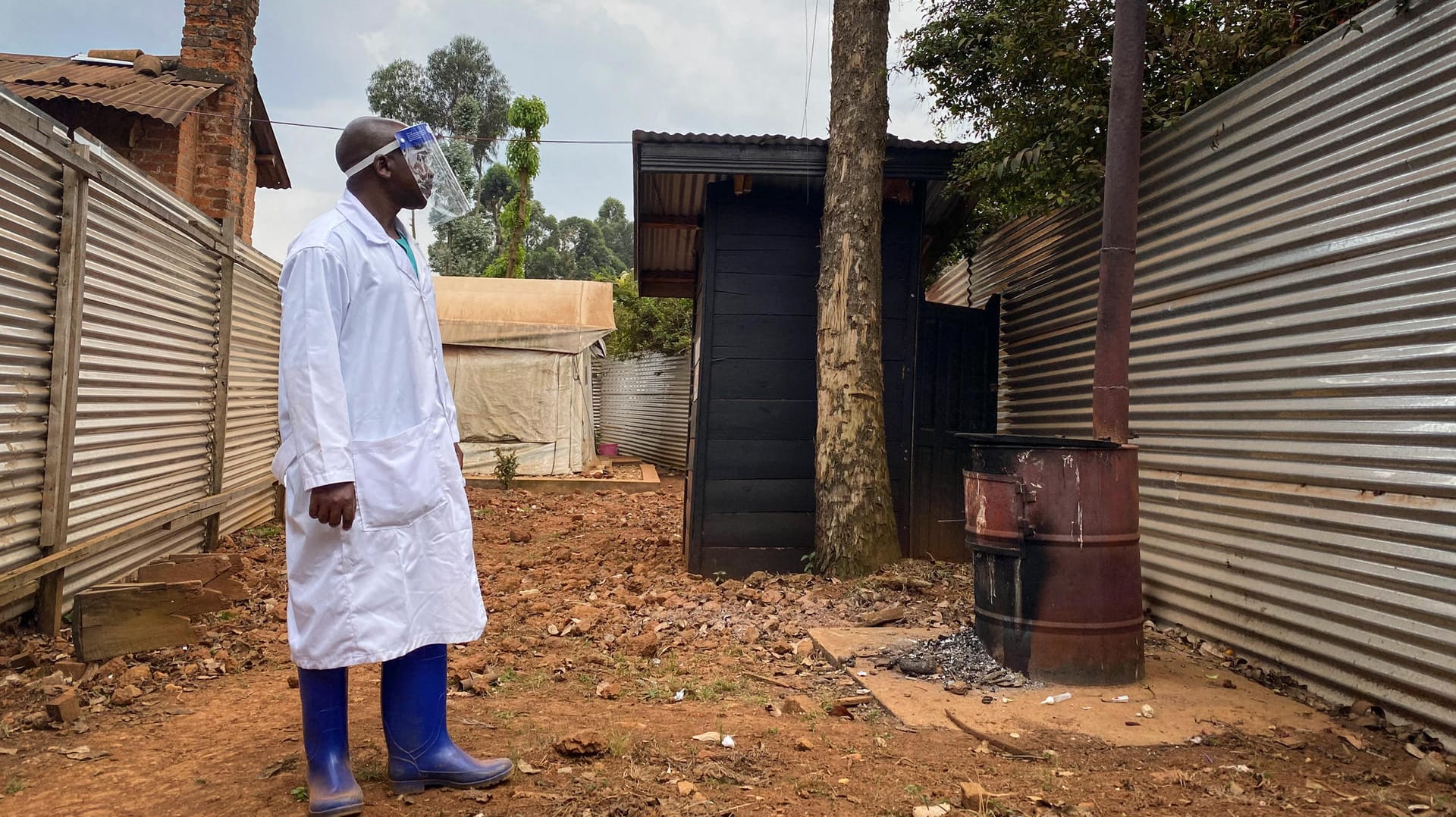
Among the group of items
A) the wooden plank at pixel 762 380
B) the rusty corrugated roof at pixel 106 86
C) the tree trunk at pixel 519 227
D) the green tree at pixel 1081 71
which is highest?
the tree trunk at pixel 519 227

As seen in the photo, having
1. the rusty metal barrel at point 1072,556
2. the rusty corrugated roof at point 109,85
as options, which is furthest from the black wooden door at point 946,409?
the rusty corrugated roof at point 109,85

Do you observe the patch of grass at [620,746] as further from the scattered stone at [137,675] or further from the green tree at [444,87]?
the green tree at [444,87]

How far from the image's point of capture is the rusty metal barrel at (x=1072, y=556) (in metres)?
3.92

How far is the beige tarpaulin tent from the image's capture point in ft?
44.8

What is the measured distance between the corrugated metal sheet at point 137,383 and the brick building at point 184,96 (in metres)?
4.31

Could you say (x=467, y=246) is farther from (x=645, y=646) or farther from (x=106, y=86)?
(x=645, y=646)

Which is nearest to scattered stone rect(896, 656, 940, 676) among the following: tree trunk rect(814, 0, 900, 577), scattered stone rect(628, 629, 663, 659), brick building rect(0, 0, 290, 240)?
scattered stone rect(628, 629, 663, 659)

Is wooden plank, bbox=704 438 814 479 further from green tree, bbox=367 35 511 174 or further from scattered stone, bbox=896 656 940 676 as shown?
green tree, bbox=367 35 511 174

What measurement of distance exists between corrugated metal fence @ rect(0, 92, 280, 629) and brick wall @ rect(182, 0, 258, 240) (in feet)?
15.1

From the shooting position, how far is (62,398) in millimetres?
4238

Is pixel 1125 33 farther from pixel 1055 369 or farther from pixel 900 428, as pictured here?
pixel 900 428

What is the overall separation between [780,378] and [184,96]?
25.5 ft

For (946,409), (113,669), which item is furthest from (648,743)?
(946,409)

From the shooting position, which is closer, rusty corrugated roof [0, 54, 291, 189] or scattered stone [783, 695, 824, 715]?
scattered stone [783, 695, 824, 715]
